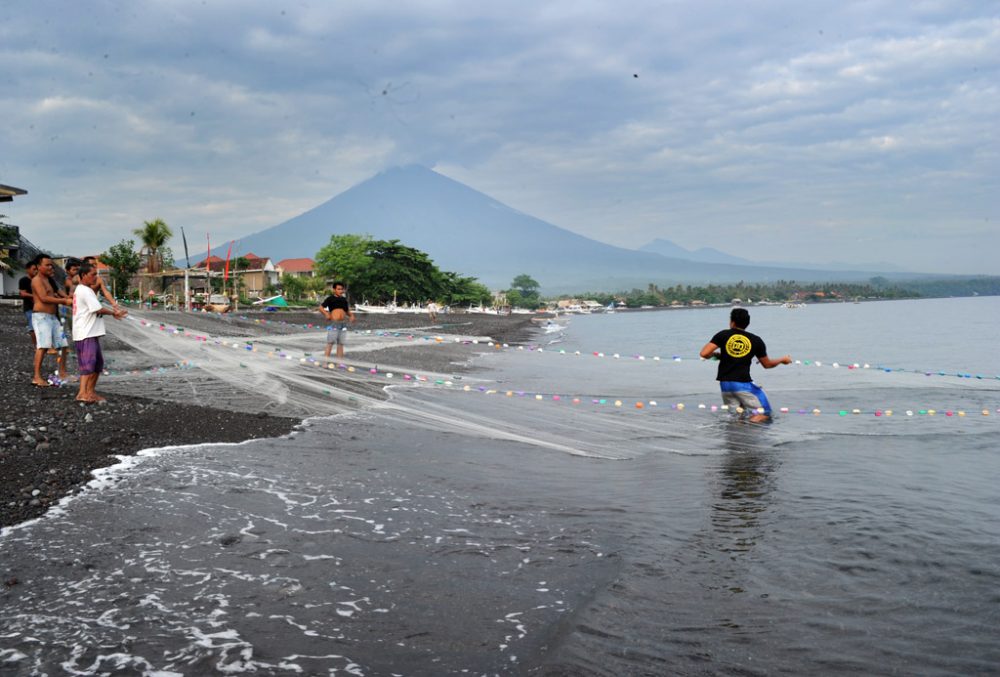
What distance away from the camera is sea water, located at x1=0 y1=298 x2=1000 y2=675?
3.41 meters

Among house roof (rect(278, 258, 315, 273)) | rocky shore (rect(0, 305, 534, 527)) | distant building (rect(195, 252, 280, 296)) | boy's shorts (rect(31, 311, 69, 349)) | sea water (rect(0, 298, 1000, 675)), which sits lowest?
sea water (rect(0, 298, 1000, 675))

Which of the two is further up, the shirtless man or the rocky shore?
the shirtless man

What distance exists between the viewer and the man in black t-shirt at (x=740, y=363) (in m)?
10.1

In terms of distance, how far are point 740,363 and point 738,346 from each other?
250 mm

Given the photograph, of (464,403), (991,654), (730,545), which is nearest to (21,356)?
(464,403)

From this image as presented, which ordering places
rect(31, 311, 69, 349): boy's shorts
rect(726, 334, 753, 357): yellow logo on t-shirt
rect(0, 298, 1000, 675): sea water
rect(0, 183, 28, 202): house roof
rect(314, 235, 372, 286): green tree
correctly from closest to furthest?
rect(0, 298, 1000, 675): sea water
rect(726, 334, 753, 357): yellow logo on t-shirt
rect(31, 311, 69, 349): boy's shorts
rect(0, 183, 28, 202): house roof
rect(314, 235, 372, 286): green tree

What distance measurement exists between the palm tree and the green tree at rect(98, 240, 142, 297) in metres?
6.14

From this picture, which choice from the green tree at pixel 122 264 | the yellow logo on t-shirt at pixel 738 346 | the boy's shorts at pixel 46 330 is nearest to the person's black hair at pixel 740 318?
the yellow logo on t-shirt at pixel 738 346

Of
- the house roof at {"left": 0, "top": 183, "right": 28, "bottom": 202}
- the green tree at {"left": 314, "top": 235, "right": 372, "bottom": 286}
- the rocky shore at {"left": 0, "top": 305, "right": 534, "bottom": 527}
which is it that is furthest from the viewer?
the green tree at {"left": 314, "top": 235, "right": 372, "bottom": 286}

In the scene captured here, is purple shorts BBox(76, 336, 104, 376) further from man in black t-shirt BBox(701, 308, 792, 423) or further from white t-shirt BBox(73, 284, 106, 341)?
man in black t-shirt BBox(701, 308, 792, 423)

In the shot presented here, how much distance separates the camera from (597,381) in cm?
1753

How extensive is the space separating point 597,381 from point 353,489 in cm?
1178

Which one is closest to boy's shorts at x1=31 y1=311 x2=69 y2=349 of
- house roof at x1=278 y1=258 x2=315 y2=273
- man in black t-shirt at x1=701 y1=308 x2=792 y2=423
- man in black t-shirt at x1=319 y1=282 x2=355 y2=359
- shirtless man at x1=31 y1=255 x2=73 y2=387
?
shirtless man at x1=31 y1=255 x2=73 y2=387

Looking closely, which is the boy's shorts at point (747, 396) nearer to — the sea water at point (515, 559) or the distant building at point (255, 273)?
the sea water at point (515, 559)
